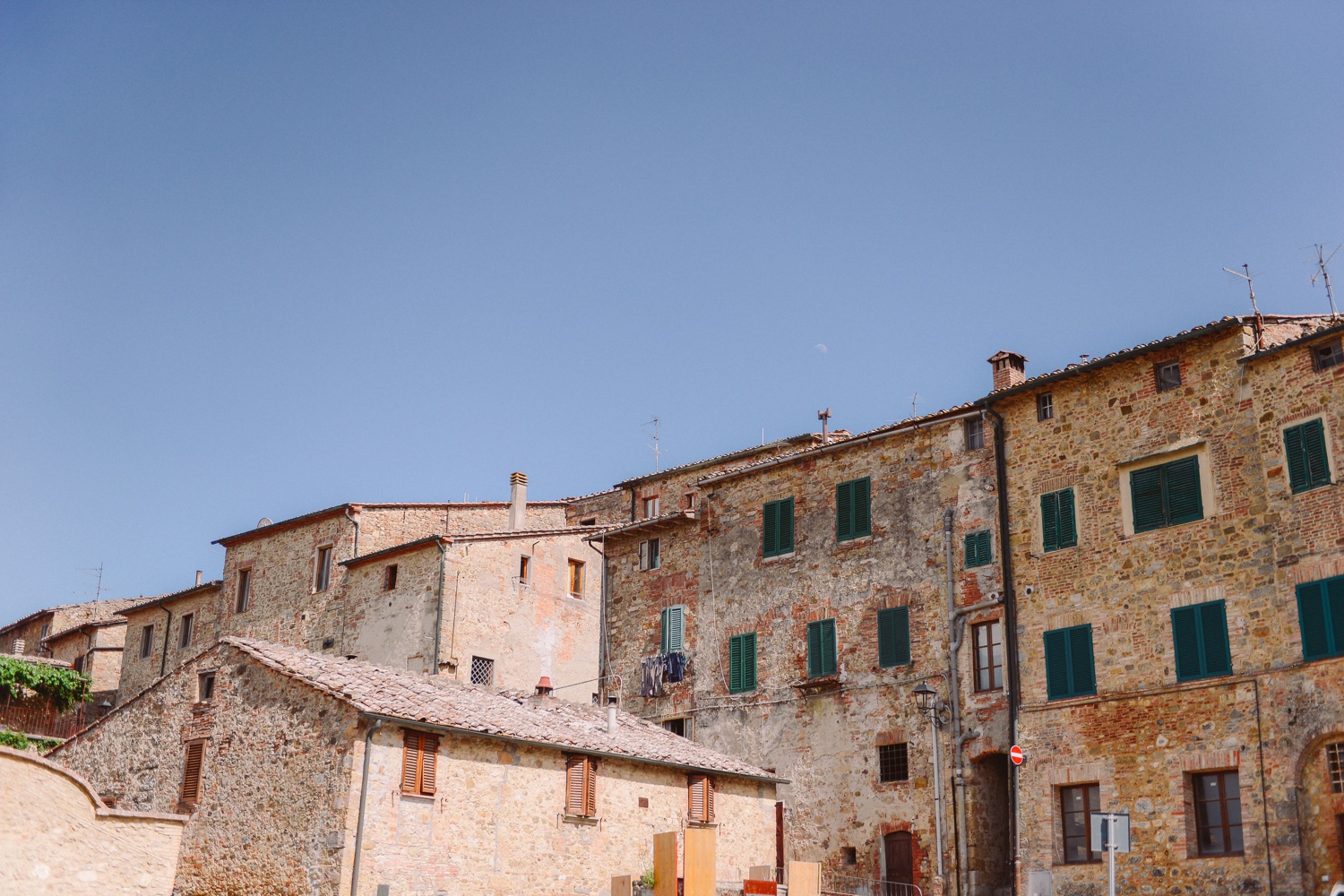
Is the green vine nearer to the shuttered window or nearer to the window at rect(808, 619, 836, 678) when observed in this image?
the window at rect(808, 619, 836, 678)

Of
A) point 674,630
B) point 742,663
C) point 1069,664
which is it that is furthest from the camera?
point 674,630

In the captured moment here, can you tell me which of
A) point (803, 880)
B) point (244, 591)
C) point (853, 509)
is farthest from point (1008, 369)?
point (244, 591)

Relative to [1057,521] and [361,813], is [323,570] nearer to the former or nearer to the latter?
[361,813]

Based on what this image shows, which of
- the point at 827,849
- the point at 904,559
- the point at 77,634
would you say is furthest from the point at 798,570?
the point at 77,634

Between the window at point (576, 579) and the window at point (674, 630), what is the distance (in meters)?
4.82

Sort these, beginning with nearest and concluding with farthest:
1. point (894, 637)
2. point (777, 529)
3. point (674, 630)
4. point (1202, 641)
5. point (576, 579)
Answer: point (1202, 641), point (894, 637), point (777, 529), point (674, 630), point (576, 579)

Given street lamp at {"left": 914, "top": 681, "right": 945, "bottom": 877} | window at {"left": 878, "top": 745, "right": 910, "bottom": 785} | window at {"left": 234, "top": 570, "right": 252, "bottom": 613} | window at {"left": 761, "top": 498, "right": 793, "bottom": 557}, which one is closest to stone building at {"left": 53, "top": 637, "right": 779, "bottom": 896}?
window at {"left": 878, "top": 745, "right": 910, "bottom": 785}

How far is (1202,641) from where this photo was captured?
23.0 metres

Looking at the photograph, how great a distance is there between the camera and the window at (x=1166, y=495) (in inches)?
939

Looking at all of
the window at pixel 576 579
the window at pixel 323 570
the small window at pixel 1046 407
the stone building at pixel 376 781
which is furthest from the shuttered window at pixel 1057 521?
the window at pixel 323 570

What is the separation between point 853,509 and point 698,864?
12.2 metres

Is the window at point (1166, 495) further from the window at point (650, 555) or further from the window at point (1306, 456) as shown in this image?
the window at point (650, 555)

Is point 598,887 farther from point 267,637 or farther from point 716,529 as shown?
point 267,637

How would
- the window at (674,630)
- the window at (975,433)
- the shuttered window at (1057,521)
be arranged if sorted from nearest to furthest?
the shuttered window at (1057,521)
the window at (975,433)
the window at (674,630)
